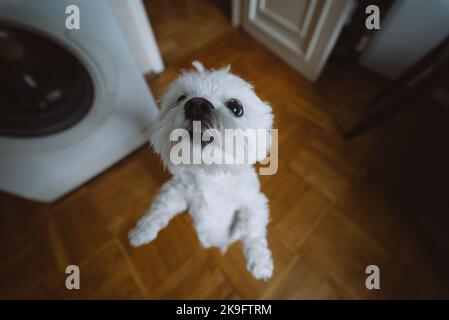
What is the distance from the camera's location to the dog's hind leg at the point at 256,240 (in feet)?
1.68

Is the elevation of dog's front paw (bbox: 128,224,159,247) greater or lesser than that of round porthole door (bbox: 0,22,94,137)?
lesser

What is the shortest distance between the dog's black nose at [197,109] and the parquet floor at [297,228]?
607 millimetres

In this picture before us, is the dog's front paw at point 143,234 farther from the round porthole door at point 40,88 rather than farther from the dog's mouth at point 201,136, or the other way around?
the round porthole door at point 40,88

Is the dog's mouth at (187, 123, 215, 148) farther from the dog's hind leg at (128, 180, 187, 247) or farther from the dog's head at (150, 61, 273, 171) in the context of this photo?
the dog's hind leg at (128, 180, 187, 247)

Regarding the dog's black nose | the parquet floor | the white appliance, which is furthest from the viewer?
the parquet floor

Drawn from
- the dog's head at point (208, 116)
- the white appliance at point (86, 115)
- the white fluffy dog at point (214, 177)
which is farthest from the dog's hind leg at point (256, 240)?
the white appliance at point (86, 115)

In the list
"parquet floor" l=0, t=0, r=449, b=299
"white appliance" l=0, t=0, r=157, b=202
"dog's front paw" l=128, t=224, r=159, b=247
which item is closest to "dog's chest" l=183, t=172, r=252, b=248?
"dog's front paw" l=128, t=224, r=159, b=247

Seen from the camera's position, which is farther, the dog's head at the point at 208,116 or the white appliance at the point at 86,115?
the white appliance at the point at 86,115

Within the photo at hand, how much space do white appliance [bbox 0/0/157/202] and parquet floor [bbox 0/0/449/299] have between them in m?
0.14

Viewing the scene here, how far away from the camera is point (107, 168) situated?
95cm

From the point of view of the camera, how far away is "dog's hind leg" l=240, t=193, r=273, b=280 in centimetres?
51

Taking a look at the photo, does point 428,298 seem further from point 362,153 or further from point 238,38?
point 238,38
